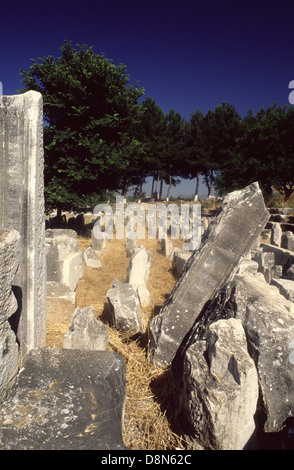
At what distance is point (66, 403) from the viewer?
1.59m

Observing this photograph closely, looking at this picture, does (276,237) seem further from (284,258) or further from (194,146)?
(194,146)

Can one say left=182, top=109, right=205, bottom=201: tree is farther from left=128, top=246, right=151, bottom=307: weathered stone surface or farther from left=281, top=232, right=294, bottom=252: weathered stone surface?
left=128, top=246, right=151, bottom=307: weathered stone surface

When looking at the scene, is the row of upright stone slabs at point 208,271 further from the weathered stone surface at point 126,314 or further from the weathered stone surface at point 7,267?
the weathered stone surface at point 7,267

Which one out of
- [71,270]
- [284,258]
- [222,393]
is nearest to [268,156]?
[284,258]

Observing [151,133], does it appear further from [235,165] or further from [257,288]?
[257,288]

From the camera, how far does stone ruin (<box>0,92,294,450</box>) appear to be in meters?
1.56

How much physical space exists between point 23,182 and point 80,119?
8890mm

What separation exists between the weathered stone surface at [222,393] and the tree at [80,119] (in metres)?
8.70

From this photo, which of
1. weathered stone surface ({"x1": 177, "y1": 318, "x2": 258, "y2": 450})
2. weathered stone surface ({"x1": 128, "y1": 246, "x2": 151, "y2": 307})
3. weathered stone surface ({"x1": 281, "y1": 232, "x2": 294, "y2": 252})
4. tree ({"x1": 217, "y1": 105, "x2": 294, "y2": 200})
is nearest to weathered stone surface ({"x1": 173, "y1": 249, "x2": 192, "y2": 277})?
weathered stone surface ({"x1": 128, "y1": 246, "x2": 151, "y2": 307})

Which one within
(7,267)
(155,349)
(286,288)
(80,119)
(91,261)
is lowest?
(155,349)

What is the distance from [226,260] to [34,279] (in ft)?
5.95

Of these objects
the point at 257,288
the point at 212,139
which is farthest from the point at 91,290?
the point at 212,139

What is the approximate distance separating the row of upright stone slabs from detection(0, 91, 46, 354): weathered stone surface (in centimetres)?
125

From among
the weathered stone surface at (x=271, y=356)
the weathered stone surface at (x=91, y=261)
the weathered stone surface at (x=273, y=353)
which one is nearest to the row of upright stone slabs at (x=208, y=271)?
the weathered stone surface at (x=271, y=356)
